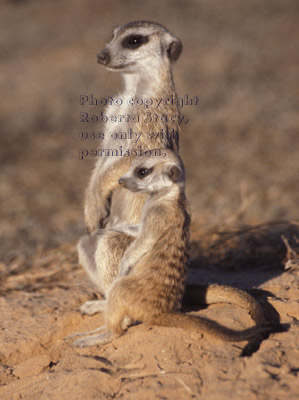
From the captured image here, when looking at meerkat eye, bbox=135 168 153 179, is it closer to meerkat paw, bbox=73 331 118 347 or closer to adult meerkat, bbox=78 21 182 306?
adult meerkat, bbox=78 21 182 306

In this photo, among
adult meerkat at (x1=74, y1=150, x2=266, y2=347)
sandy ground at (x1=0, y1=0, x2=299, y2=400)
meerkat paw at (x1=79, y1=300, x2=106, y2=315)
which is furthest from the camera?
meerkat paw at (x1=79, y1=300, x2=106, y2=315)

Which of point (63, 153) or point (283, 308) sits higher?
point (63, 153)

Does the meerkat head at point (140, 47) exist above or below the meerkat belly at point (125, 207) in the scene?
above

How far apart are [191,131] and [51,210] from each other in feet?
11.9

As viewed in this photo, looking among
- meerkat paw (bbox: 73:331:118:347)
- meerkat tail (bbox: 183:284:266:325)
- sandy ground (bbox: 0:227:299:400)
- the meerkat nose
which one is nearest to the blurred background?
the meerkat nose

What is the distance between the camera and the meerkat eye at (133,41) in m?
3.61

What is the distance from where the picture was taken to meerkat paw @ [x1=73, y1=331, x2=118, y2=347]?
2789mm

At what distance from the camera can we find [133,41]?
11.9 ft

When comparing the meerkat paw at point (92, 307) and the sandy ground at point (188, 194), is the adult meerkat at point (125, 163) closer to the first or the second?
the meerkat paw at point (92, 307)

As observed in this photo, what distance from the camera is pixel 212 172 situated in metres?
8.06

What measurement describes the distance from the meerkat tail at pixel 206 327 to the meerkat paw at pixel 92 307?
0.81 metres

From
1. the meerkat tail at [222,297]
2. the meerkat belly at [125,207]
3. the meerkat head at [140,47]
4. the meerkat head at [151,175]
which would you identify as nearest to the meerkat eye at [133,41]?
the meerkat head at [140,47]

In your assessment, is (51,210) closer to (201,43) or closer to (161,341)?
(161,341)

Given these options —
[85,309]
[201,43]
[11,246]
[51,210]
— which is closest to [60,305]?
[85,309]
